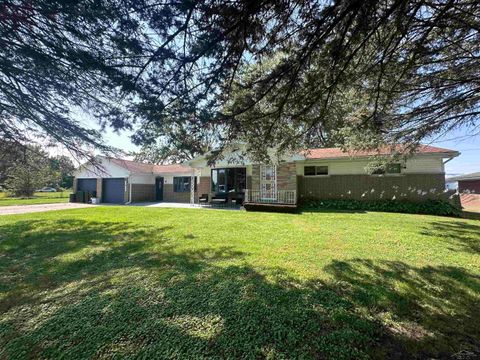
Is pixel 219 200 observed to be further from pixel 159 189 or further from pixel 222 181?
pixel 159 189

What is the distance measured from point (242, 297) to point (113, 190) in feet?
70.5

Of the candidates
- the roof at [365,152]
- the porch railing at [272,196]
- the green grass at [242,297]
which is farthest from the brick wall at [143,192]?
the roof at [365,152]

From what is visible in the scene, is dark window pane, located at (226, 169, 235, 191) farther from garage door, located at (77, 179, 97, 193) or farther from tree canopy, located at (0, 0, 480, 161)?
garage door, located at (77, 179, 97, 193)

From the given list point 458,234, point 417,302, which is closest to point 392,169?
point 458,234

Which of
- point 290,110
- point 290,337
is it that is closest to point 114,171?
point 290,110

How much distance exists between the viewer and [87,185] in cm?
2295

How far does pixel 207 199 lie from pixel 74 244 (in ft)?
34.0

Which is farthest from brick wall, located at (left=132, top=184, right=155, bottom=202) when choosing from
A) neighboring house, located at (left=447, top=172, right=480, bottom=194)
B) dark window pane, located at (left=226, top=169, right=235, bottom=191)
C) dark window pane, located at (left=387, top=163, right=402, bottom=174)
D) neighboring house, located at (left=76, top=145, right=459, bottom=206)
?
neighboring house, located at (left=447, top=172, right=480, bottom=194)

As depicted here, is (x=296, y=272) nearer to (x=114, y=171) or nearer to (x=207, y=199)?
(x=207, y=199)

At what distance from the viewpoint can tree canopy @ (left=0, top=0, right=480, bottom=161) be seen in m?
3.62

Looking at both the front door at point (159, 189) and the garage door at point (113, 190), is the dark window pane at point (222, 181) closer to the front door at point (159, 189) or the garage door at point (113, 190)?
the front door at point (159, 189)

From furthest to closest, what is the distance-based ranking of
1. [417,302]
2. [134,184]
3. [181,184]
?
[181,184]
[134,184]
[417,302]

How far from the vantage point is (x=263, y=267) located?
4.75 meters

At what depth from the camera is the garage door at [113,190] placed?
70.9ft
